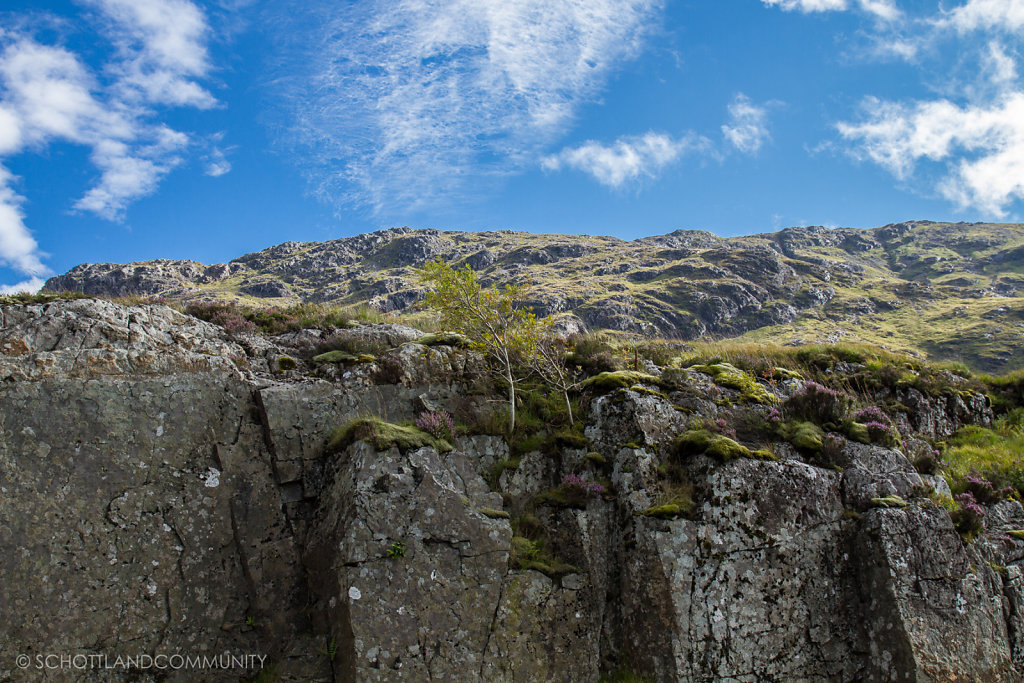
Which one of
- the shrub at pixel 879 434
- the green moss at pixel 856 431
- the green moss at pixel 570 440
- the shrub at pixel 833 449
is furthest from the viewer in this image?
the shrub at pixel 879 434

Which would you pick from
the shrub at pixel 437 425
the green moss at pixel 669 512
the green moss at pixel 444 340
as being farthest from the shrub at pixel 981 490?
the green moss at pixel 444 340

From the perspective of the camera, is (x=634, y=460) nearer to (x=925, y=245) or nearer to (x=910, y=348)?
(x=910, y=348)

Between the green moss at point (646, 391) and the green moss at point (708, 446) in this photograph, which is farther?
the green moss at point (646, 391)

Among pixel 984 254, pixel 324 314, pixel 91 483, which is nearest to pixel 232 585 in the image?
pixel 91 483

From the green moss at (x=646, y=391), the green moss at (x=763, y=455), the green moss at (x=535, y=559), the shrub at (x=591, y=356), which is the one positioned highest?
the shrub at (x=591, y=356)

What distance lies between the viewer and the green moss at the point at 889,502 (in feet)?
35.8

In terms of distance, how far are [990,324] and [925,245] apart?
128m

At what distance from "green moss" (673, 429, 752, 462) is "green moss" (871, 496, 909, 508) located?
8.97 feet

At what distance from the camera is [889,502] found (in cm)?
1099

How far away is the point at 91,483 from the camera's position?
32.2 ft

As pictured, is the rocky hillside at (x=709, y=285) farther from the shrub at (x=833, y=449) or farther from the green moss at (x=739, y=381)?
the shrub at (x=833, y=449)

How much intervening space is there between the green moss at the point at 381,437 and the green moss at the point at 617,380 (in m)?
5.45

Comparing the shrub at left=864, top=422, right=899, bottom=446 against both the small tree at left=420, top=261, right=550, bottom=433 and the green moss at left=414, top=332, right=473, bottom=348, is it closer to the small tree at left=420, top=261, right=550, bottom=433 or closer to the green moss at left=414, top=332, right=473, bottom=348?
the small tree at left=420, top=261, right=550, bottom=433

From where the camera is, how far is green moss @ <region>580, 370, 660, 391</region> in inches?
584
